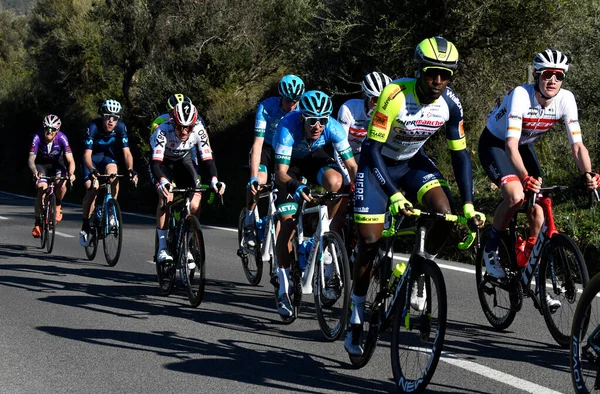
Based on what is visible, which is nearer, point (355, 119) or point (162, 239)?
point (355, 119)

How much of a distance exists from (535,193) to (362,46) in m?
11.6

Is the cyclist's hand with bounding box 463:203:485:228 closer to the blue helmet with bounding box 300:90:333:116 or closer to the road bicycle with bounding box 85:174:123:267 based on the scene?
the blue helmet with bounding box 300:90:333:116

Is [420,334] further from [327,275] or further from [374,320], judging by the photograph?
[327,275]

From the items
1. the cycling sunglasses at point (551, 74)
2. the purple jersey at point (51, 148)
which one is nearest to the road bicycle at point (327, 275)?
the cycling sunglasses at point (551, 74)

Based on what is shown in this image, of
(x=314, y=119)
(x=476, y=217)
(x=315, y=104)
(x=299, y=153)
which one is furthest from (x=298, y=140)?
(x=476, y=217)

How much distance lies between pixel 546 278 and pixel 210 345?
2576 mm

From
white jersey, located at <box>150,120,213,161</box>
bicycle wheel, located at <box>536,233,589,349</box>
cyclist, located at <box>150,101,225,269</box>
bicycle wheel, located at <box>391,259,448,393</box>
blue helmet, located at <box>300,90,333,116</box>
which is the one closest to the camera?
bicycle wheel, located at <box>391,259,448,393</box>

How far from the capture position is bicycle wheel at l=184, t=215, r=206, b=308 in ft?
27.4

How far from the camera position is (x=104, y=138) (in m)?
12.8

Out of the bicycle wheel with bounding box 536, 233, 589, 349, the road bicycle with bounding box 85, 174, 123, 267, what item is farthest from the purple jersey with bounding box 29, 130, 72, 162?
the bicycle wheel with bounding box 536, 233, 589, 349

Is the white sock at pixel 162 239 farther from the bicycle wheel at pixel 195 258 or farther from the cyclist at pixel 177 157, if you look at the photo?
the bicycle wheel at pixel 195 258

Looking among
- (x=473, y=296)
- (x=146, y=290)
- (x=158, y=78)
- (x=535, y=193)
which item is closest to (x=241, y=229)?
(x=146, y=290)

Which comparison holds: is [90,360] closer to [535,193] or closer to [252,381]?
[252,381]

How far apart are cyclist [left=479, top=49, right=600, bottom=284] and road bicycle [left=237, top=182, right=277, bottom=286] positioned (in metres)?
2.39
